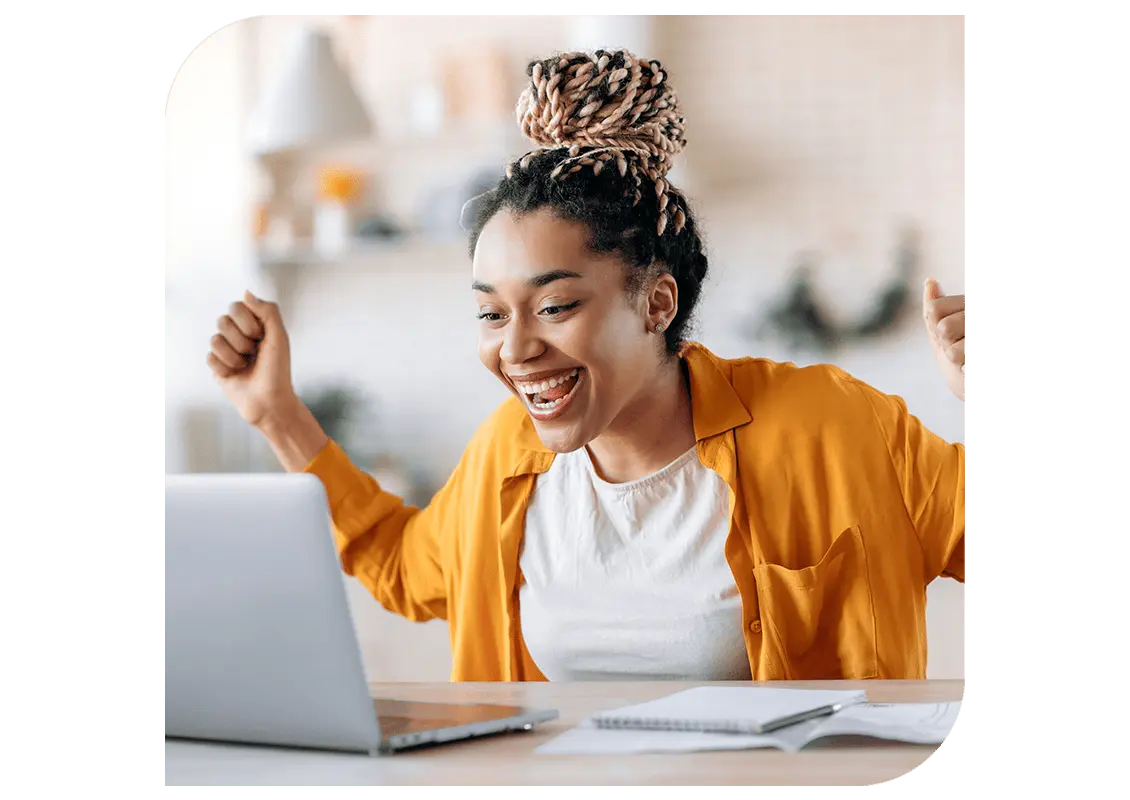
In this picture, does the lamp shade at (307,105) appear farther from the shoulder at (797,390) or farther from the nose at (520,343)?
the shoulder at (797,390)

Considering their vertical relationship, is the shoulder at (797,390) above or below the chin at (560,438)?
above

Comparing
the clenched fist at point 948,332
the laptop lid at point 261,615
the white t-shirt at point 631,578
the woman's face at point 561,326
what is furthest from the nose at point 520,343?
the laptop lid at point 261,615

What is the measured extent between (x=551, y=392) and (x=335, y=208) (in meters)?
0.50

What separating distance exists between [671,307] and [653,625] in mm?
480

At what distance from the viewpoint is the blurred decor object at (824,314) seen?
6.70 feet

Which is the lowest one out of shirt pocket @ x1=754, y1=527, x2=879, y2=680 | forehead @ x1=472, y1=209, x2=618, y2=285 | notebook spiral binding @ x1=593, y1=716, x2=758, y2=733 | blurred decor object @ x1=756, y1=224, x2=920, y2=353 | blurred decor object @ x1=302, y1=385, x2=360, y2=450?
notebook spiral binding @ x1=593, y1=716, x2=758, y2=733

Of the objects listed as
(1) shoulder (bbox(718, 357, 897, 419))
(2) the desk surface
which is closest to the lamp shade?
(1) shoulder (bbox(718, 357, 897, 419))

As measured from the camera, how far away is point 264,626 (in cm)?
138

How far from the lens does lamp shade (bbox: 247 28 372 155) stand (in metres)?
2.08

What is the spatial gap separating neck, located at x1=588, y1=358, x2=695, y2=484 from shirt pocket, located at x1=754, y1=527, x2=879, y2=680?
0.23 m

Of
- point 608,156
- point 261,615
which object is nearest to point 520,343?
point 608,156

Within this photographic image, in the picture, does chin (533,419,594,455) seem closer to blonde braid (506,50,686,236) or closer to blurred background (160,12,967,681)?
blurred background (160,12,967,681)

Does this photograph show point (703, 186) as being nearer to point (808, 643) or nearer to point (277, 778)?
point (808, 643)

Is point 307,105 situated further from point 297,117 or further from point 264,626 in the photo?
point 264,626
